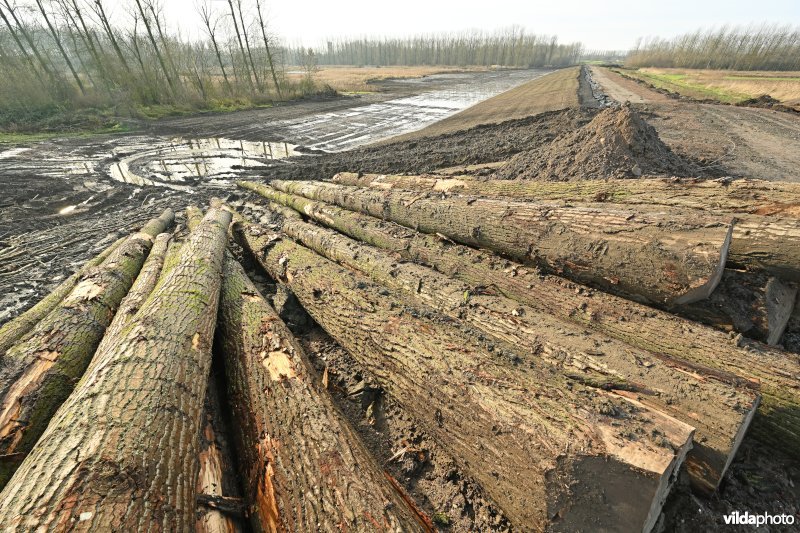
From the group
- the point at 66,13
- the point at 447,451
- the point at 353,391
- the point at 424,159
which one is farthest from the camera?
the point at 66,13

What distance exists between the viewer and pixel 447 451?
2.22 metres

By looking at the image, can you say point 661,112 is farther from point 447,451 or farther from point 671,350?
point 447,451

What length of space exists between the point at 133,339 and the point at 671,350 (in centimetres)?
391

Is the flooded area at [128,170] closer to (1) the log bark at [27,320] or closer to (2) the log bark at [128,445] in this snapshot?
(1) the log bark at [27,320]

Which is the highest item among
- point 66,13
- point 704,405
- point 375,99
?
point 66,13

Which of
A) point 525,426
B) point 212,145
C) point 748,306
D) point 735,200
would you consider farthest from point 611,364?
point 212,145

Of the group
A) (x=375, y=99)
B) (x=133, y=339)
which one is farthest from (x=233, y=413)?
(x=375, y=99)

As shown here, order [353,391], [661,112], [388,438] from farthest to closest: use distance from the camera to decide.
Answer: [661,112] → [353,391] → [388,438]

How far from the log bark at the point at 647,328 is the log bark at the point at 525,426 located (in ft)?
2.73

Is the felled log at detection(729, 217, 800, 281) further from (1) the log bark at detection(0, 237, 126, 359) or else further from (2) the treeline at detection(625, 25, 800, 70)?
(2) the treeline at detection(625, 25, 800, 70)

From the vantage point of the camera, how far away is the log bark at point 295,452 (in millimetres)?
1606

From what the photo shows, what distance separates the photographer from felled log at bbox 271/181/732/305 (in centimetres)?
232

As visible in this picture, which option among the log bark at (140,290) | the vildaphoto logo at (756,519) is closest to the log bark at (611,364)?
the vildaphoto logo at (756,519)

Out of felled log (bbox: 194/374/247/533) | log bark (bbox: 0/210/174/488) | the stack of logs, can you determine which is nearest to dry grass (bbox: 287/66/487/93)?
log bark (bbox: 0/210/174/488)
